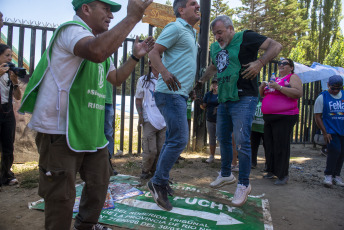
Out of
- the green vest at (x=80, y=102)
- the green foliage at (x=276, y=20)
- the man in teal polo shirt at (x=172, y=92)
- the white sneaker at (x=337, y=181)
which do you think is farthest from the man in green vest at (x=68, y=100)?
the green foliage at (x=276, y=20)

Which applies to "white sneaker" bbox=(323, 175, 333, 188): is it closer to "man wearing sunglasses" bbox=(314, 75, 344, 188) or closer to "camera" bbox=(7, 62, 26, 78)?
"man wearing sunglasses" bbox=(314, 75, 344, 188)

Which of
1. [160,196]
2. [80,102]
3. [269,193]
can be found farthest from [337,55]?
[80,102]

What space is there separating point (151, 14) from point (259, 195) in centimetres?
462

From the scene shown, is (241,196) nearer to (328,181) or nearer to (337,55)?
(328,181)

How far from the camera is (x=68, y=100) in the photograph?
1.71 meters

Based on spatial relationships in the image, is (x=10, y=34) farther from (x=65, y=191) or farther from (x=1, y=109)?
(x=65, y=191)

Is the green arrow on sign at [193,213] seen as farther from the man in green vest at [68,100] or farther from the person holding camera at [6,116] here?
the person holding camera at [6,116]

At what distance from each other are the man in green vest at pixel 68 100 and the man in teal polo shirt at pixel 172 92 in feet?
3.25

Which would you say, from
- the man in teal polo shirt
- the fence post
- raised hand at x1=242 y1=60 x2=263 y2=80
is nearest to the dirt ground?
the fence post

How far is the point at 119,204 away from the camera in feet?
9.74

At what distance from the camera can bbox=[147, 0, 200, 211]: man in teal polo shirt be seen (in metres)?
2.76

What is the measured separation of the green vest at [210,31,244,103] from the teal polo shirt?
0.42 m

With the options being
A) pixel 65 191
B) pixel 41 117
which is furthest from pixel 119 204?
pixel 41 117

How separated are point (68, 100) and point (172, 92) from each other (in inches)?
50.3
